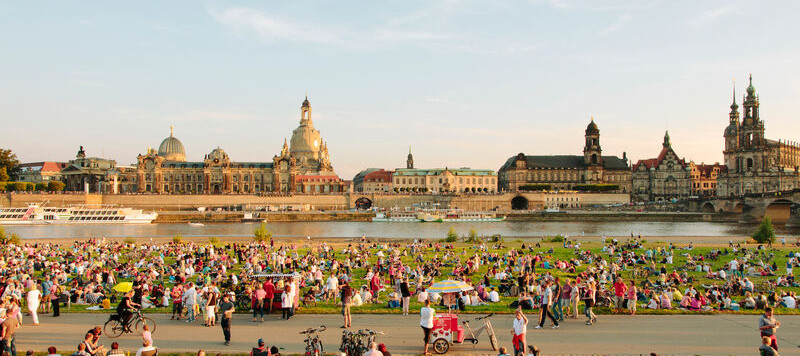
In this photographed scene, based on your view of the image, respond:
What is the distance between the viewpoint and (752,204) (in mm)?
73625

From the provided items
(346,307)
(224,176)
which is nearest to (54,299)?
(346,307)

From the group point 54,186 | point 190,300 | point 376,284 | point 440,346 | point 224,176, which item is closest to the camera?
point 440,346

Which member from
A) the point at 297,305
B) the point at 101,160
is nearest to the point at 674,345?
the point at 297,305

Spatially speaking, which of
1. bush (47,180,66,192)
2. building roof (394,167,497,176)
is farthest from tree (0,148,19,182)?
building roof (394,167,497,176)

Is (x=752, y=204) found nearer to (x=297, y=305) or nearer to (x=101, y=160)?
(x=297, y=305)

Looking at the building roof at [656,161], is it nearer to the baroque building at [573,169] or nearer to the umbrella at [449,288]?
the baroque building at [573,169]

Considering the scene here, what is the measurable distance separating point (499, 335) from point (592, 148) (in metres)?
109

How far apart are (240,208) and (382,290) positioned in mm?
77524

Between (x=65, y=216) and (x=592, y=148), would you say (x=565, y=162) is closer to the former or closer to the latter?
(x=592, y=148)

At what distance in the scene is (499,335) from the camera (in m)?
11.8

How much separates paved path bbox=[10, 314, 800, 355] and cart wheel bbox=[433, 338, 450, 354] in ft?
1.12

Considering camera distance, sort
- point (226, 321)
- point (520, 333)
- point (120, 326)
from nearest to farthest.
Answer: point (520, 333)
point (226, 321)
point (120, 326)

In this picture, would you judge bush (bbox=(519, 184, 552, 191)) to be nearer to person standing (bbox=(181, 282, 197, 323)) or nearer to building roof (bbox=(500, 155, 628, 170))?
building roof (bbox=(500, 155, 628, 170))

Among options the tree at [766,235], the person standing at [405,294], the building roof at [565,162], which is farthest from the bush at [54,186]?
the person standing at [405,294]
